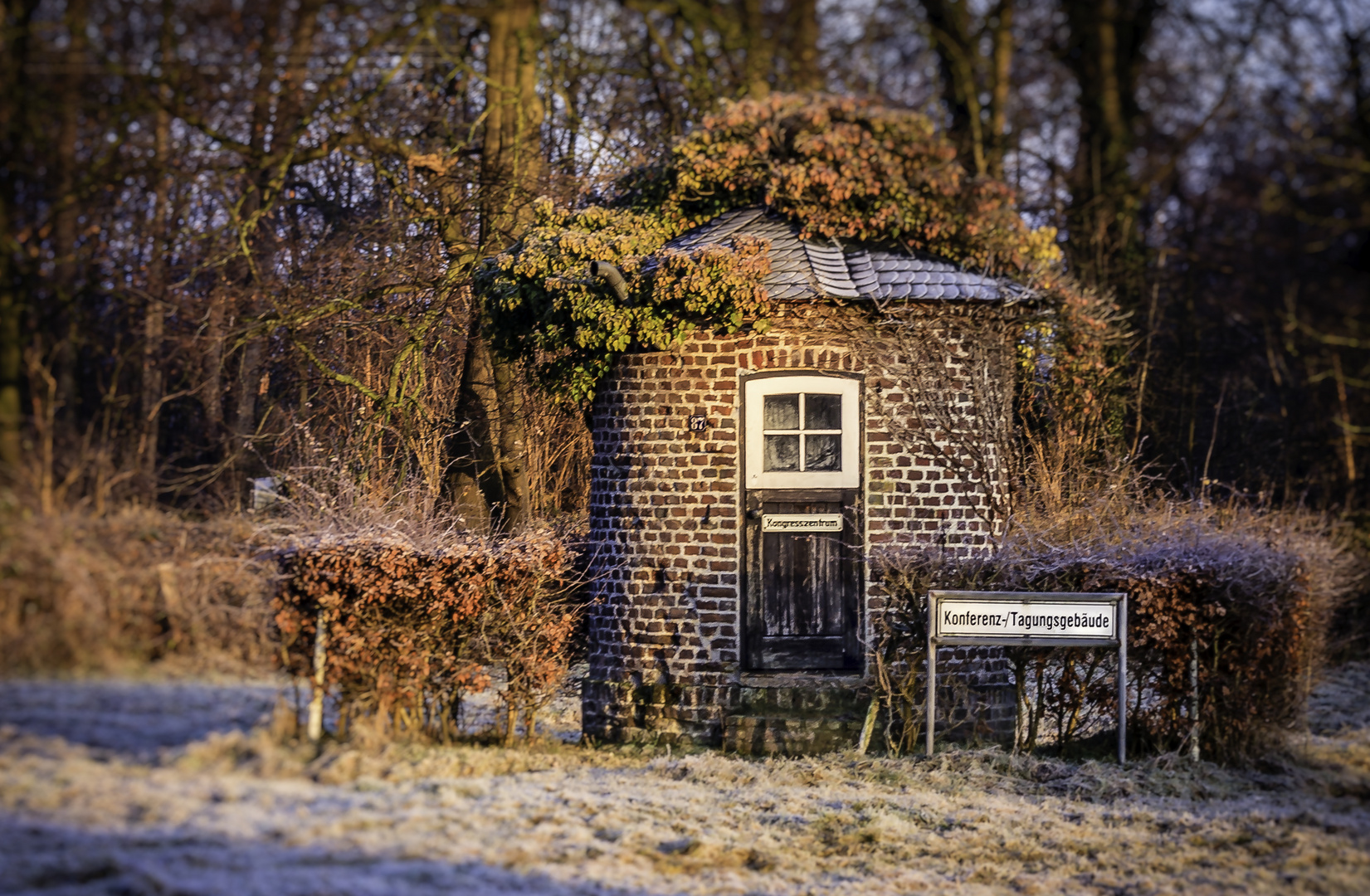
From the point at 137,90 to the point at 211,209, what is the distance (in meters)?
2.74

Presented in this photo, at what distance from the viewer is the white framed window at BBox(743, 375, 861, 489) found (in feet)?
35.2

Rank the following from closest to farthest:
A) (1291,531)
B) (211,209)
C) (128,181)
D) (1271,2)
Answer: (128,181)
(1291,531)
(211,209)
(1271,2)

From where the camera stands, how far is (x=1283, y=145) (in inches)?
949

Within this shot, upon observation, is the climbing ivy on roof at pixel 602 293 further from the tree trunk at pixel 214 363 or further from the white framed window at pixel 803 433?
the tree trunk at pixel 214 363

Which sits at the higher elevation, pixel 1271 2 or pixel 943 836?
pixel 1271 2

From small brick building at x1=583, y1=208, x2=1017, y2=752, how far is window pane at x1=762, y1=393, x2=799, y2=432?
1 cm

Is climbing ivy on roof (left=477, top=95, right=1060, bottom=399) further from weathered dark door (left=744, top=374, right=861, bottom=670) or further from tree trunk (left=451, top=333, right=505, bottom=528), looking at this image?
tree trunk (left=451, top=333, right=505, bottom=528)

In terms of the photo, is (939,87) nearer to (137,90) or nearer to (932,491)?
(932,491)

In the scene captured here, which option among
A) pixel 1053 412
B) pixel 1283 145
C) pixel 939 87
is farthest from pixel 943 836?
pixel 1283 145

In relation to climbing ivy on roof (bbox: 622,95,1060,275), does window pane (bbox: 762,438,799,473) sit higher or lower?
lower

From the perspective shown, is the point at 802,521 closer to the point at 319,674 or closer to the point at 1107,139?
the point at 319,674

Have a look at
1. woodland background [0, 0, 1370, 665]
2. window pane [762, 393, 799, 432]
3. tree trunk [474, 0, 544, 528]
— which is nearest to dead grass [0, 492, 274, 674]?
woodland background [0, 0, 1370, 665]

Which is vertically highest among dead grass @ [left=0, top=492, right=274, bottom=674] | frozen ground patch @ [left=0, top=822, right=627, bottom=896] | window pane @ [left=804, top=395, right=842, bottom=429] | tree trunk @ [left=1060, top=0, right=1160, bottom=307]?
tree trunk @ [left=1060, top=0, right=1160, bottom=307]

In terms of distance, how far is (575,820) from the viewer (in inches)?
304
